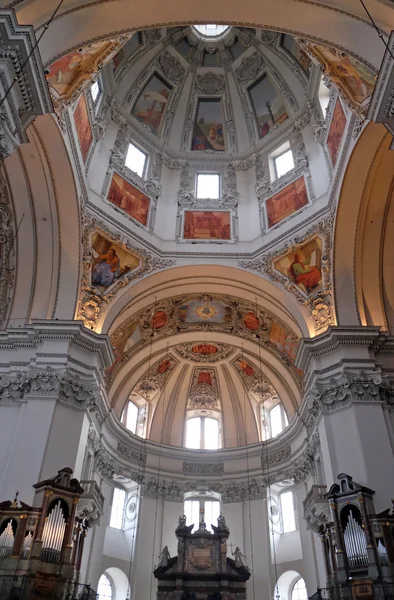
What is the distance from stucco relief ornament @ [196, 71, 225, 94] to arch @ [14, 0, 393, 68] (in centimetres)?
1064

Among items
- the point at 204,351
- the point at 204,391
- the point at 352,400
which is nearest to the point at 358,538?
the point at 352,400

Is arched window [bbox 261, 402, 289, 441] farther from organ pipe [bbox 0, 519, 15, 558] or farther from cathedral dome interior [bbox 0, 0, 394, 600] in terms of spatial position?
A: organ pipe [bbox 0, 519, 15, 558]

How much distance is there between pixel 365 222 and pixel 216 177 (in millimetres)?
7084

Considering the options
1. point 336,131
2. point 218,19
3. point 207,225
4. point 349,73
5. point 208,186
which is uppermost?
point 208,186

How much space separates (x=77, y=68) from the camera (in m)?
11.9

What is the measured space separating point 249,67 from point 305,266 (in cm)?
925

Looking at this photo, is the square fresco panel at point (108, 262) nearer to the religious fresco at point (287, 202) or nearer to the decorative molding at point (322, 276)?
the decorative molding at point (322, 276)

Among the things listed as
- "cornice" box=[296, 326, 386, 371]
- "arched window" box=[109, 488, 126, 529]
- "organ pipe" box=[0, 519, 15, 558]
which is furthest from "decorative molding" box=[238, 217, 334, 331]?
"arched window" box=[109, 488, 126, 529]

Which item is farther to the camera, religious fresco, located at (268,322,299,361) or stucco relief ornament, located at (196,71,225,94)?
stucco relief ornament, located at (196,71,225,94)

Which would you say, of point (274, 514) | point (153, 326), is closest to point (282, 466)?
point (274, 514)

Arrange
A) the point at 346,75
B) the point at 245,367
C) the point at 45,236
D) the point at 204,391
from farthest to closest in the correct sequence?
1. the point at 204,391
2. the point at 245,367
3. the point at 45,236
4. the point at 346,75

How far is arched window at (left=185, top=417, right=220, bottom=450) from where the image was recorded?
856 inches

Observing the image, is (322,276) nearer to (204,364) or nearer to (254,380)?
(254,380)

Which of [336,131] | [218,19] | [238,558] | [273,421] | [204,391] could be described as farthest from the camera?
[204,391]
